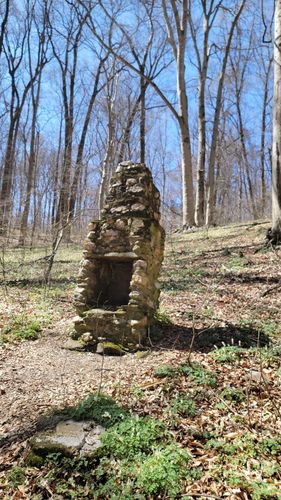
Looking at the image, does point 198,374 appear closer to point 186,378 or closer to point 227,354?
point 186,378

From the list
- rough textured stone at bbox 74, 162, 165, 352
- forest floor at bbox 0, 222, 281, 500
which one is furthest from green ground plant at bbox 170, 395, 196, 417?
rough textured stone at bbox 74, 162, 165, 352

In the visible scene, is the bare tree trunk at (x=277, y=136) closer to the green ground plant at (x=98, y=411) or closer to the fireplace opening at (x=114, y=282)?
the fireplace opening at (x=114, y=282)

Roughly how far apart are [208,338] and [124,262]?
1.91m

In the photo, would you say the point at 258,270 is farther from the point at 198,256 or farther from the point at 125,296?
the point at 125,296

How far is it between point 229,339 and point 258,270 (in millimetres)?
3444

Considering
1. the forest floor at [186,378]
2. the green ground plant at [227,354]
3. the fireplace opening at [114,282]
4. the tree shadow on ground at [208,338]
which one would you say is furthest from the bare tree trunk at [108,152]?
the green ground plant at [227,354]

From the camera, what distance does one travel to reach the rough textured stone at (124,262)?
5.38 metres

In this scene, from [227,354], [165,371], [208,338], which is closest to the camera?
[165,371]

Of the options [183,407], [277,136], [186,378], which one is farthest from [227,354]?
[277,136]

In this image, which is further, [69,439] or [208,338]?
[208,338]

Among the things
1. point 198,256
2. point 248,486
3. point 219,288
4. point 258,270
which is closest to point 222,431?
point 248,486

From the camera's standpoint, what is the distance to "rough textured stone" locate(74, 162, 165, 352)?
17.6 ft

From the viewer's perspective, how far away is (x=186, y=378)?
4.13m

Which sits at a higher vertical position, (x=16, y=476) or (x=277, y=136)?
(x=277, y=136)
